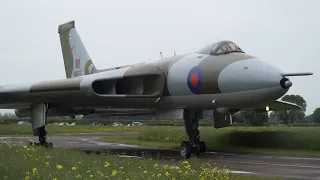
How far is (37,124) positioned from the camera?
49.2 feet

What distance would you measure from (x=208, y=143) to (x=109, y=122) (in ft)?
157

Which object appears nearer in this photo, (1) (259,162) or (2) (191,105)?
(1) (259,162)

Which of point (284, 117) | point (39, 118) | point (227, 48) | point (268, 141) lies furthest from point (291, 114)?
point (227, 48)

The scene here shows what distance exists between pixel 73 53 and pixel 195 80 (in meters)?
10.0

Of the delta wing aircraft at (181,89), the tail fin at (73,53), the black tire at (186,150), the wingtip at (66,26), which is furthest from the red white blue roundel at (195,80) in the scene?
the wingtip at (66,26)

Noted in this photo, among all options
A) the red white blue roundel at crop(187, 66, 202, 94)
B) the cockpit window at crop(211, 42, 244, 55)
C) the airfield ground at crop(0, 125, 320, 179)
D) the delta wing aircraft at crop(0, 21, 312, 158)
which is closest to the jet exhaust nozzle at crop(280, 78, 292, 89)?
the delta wing aircraft at crop(0, 21, 312, 158)

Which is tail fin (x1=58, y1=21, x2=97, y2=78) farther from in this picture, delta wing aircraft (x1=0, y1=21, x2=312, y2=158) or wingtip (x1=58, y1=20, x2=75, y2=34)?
delta wing aircraft (x1=0, y1=21, x2=312, y2=158)

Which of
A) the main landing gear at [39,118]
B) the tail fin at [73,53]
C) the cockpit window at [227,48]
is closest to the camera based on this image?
the cockpit window at [227,48]

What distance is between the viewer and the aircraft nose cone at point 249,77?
9.85m

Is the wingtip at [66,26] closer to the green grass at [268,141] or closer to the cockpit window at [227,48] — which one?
the green grass at [268,141]

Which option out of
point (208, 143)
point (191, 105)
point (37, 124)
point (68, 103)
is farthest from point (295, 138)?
point (37, 124)

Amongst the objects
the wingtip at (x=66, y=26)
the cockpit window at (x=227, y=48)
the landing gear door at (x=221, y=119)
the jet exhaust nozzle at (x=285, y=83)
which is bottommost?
the landing gear door at (x=221, y=119)

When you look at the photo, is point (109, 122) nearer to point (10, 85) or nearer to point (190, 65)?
point (10, 85)

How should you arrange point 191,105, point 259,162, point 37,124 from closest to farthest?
point 259,162
point 191,105
point 37,124
